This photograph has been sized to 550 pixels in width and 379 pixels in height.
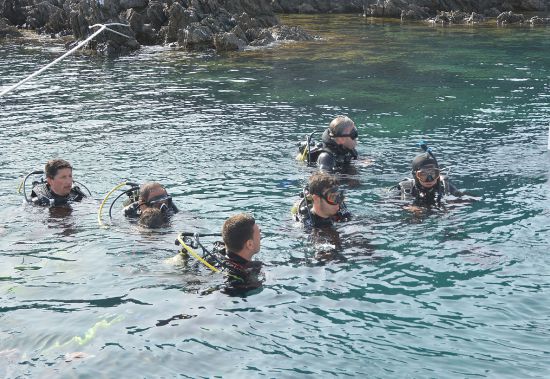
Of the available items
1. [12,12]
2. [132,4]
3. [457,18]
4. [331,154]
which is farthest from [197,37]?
[331,154]

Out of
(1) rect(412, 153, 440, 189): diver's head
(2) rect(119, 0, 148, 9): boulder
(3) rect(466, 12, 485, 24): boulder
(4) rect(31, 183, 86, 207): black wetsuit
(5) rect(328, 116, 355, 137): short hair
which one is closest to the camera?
(1) rect(412, 153, 440, 189): diver's head

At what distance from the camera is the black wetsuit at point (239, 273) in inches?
328

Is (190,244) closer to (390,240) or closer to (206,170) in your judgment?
(390,240)

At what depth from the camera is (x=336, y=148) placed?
13.2 m

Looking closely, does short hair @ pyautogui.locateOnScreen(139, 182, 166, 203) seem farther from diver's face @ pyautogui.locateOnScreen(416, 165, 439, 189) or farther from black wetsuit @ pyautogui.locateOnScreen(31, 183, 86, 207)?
diver's face @ pyautogui.locateOnScreen(416, 165, 439, 189)

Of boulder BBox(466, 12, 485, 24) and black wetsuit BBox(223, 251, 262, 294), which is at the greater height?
boulder BBox(466, 12, 485, 24)

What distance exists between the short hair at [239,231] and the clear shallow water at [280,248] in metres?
0.63

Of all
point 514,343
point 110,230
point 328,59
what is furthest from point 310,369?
point 328,59

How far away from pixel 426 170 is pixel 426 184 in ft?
0.83

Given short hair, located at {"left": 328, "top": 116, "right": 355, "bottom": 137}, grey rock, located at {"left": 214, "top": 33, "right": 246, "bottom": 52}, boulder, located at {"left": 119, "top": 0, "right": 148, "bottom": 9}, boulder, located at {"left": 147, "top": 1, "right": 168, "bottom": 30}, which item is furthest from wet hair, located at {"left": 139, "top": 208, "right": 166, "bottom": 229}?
boulder, located at {"left": 119, "top": 0, "right": 148, "bottom": 9}

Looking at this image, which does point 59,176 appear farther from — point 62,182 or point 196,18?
point 196,18

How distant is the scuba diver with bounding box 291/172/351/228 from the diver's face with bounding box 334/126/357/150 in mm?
2955

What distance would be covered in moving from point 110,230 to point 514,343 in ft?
19.1

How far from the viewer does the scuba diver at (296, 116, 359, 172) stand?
12797 mm
